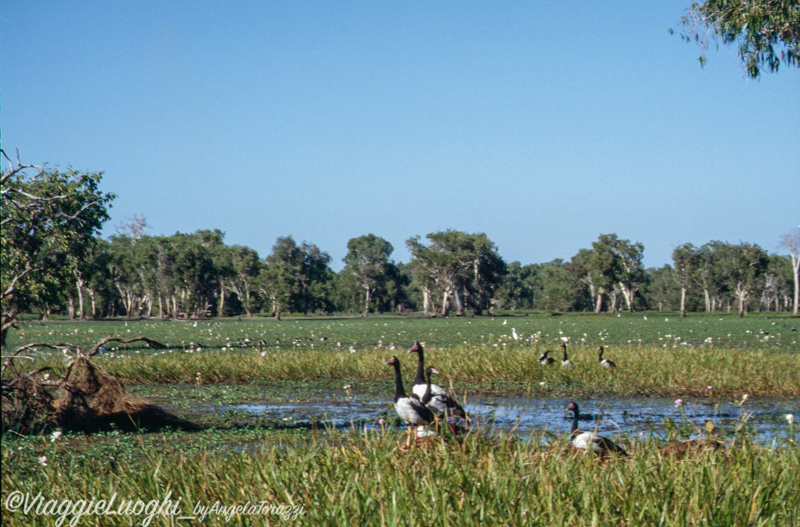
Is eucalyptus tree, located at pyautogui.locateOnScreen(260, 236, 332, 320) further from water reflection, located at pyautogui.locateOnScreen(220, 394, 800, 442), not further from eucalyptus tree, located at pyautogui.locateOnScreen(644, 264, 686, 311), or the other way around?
water reflection, located at pyautogui.locateOnScreen(220, 394, 800, 442)

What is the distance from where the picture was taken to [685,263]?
101m

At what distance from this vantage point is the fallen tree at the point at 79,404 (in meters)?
11.3

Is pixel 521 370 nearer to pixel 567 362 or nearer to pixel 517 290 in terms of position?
pixel 567 362

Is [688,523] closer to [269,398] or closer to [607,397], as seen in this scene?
[607,397]

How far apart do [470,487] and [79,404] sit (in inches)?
348

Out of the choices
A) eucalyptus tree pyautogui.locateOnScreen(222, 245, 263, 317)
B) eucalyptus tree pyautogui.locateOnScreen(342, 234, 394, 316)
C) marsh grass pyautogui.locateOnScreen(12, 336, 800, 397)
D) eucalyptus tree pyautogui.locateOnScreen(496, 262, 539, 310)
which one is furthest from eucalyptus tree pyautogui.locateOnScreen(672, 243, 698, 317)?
marsh grass pyautogui.locateOnScreen(12, 336, 800, 397)

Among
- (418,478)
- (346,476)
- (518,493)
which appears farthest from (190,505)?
(518,493)

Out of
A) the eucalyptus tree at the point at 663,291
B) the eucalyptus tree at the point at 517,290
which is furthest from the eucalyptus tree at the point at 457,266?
the eucalyptus tree at the point at 663,291

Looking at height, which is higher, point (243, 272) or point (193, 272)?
point (243, 272)

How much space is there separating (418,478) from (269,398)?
33.0ft

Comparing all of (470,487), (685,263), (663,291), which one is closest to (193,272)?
(685,263)

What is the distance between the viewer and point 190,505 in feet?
18.6

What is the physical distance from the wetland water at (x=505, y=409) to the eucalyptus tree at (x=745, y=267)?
8716 centimetres

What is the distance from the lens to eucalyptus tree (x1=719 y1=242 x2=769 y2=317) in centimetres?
9344
